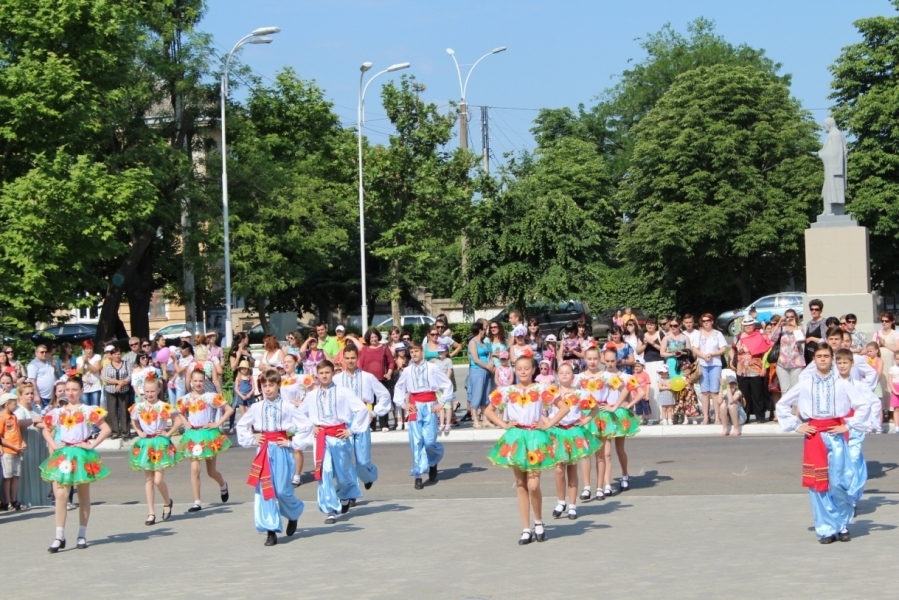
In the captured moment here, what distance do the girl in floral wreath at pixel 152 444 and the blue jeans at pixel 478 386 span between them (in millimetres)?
8061

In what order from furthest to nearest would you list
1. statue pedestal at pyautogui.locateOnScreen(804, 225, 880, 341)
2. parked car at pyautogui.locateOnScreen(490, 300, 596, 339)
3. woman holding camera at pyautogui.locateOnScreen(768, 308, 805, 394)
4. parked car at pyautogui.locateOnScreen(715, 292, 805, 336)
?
1. parked car at pyautogui.locateOnScreen(490, 300, 596, 339)
2. parked car at pyautogui.locateOnScreen(715, 292, 805, 336)
3. statue pedestal at pyautogui.locateOnScreen(804, 225, 880, 341)
4. woman holding camera at pyautogui.locateOnScreen(768, 308, 805, 394)

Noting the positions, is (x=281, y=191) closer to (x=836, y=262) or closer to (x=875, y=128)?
(x=875, y=128)

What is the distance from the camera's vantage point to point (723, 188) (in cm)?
5250

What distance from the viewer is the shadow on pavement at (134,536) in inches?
467

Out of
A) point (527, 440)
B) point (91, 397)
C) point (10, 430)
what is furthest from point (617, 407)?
point (91, 397)

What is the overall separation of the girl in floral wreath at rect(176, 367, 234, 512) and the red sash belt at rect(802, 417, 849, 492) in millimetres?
6121

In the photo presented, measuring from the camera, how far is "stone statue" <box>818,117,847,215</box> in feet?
85.0

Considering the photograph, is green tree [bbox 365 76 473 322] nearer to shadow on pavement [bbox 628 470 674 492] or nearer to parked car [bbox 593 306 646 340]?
parked car [bbox 593 306 646 340]

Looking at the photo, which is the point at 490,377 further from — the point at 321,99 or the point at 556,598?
the point at 321,99

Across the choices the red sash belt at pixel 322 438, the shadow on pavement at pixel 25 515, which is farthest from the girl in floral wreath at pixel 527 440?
the shadow on pavement at pixel 25 515

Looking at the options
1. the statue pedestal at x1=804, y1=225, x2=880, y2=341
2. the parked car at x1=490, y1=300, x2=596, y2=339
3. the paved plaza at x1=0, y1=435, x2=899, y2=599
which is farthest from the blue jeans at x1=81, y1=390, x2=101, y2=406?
the parked car at x1=490, y1=300, x2=596, y2=339

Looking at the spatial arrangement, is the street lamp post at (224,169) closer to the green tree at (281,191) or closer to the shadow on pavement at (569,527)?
the green tree at (281,191)

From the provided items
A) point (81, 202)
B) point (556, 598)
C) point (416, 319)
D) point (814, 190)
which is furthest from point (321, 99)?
point (556, 598)

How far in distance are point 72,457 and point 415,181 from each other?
111 ft
